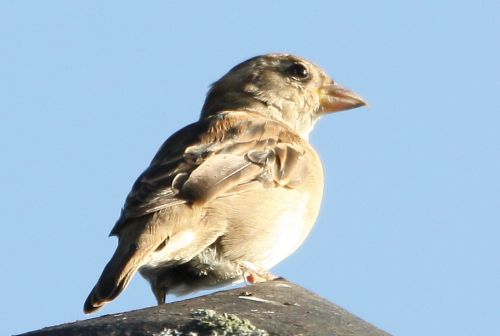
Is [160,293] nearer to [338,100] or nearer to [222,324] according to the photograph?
[222,324]

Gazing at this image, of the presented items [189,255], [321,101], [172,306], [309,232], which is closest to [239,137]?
[309,232]

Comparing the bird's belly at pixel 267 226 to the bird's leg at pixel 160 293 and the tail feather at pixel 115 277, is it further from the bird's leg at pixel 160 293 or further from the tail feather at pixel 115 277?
the tail feather at pixel 115 277

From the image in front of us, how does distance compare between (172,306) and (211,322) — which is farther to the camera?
(172,306)

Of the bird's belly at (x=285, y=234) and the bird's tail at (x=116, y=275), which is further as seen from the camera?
the bird's belly at (x=285, y=234)

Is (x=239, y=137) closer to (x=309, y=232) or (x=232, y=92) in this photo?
(x=309, y=232)

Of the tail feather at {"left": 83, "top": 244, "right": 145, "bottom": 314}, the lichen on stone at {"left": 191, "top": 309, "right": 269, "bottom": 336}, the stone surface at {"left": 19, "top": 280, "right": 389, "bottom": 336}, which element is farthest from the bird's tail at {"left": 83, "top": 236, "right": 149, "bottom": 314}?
the lichen on stone at {"left": 191, "top": 309, "right": 269, "bottom": 336}

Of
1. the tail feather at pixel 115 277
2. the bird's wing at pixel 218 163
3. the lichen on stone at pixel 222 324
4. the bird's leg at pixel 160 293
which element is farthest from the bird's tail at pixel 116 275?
the lichen on stone at pixel 222 324

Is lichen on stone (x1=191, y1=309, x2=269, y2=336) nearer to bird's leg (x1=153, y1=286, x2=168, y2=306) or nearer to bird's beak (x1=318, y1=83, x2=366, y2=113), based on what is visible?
bird's leg (x1=153, y1=286, x2=168, y2=306)

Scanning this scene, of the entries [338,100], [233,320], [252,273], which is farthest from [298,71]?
[233,320]
